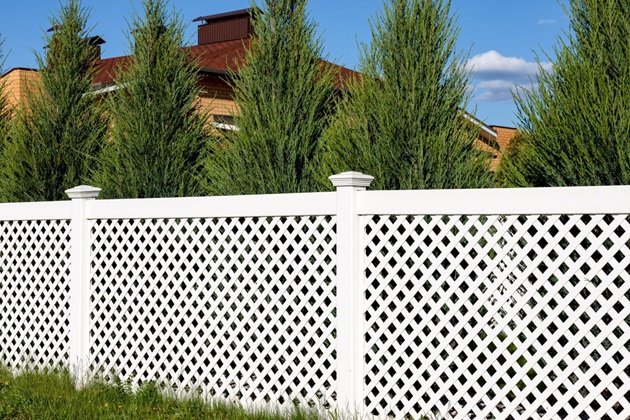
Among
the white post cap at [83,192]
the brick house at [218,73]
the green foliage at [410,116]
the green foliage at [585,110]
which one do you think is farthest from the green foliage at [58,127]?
the green foliage at [585,110]

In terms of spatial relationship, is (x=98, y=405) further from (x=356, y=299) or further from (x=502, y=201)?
(x=502, y=201)

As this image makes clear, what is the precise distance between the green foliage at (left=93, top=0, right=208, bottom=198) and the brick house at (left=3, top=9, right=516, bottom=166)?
0.27 meters

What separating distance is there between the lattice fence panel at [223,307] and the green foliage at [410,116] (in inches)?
30.2

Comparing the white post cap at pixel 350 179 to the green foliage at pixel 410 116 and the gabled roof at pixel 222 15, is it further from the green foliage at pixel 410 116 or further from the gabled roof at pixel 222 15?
the gabled roof at pixel 222 15

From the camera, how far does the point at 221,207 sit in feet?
19.2

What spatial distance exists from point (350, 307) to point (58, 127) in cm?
555

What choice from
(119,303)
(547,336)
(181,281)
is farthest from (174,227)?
(547,336)

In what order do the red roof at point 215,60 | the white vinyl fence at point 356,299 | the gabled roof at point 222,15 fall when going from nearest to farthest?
the white vinyl fence at point 356,299
the red roof at point 215,60
the gabled roof at point 222,15

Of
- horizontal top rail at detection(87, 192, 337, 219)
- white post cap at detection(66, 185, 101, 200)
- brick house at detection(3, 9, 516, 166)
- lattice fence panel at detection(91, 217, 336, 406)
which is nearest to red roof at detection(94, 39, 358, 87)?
brick house at detection(3, 9, 516, 166)

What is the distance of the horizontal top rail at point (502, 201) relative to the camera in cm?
430

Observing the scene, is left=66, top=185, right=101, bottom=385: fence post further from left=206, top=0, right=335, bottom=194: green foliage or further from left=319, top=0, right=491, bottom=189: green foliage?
left=319, top=0, right=491, bottom=189: green foliage

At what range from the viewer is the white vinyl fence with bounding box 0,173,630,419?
4445 mm

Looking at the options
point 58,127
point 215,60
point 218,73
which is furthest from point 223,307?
point 215,60

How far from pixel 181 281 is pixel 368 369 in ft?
5.72
